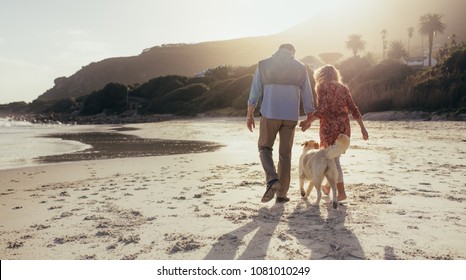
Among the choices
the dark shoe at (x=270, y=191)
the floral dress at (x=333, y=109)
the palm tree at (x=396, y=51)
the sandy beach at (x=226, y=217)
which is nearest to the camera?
the sandy beach at (x=226, y=217)

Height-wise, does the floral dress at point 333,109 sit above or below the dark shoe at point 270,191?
above

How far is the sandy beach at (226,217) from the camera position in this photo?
3.60m

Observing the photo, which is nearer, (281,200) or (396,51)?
(281,200)

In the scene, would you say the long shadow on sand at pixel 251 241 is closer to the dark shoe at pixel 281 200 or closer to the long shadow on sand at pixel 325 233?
the long shadow on sand at pixel 325 233

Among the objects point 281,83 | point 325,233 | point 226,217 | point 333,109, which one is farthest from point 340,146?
point 226,217

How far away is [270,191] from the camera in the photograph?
5188 mm

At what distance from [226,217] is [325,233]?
1210 millimetres

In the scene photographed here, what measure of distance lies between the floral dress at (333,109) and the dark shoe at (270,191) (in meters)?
0.95

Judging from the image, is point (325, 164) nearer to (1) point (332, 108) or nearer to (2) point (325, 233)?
(1) point (332, 108)

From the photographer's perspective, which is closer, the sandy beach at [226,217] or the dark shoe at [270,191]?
the sandy beach at [226,217]

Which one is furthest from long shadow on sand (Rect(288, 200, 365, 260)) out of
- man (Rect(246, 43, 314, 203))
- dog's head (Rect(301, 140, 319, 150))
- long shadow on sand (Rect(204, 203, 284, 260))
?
dog's head (Rect(301, 140, 319, 150))

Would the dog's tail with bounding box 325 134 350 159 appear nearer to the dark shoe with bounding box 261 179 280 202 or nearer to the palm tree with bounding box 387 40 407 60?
the dark shoe with bounding box 261 179 280 202

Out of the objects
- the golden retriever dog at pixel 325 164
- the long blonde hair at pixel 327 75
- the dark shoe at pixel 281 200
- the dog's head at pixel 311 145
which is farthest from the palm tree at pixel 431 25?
the dark shoe at pixel 281 200

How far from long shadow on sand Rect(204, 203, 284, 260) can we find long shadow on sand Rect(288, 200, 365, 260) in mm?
244
